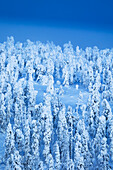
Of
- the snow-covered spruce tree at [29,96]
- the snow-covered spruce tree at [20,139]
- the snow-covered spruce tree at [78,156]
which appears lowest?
the snow-covered spruce tree at [78,156]

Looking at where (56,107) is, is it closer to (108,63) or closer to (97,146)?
(97,146)

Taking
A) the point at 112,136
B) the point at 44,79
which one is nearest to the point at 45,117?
the point at 112,136

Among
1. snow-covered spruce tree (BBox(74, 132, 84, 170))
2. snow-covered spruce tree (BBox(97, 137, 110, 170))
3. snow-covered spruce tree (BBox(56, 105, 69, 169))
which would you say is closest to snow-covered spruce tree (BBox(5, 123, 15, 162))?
snow-covered spruce tree (BBox(56, 105, 69, 169))

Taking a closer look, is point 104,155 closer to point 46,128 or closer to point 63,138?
point 63,138

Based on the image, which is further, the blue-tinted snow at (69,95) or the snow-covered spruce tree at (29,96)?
the blue-tinted snow at (69,95)

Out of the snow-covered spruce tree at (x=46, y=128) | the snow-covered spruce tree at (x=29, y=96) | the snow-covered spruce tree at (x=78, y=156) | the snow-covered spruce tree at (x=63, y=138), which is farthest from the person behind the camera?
the snow-covered spruce tree at (x=29, y=96)

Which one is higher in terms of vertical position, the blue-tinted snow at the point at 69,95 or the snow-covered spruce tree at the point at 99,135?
the blue-tinted snow at the point at 69,95

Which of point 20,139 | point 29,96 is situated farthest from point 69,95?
point 20,139

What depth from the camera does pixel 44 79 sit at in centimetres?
5294

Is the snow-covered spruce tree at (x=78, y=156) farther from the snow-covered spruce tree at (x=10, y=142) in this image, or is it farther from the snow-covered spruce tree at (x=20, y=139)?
the snow-covered spruce tree at (x=10, y=142)

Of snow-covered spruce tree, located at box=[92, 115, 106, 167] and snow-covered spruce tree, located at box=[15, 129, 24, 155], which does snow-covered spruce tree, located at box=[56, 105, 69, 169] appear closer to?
snow-covered spruce tree, located at box=[92, 115, 106, 167]

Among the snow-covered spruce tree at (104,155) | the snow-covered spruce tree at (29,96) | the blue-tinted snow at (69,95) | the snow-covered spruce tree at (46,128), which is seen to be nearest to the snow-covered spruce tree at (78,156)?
the snow-covered spruce tree at (104,155)

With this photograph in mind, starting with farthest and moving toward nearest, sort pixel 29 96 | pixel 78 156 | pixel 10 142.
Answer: pixel 29 96 < pixel 10 142 < pixel 78 156

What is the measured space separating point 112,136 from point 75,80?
34.0 meters
